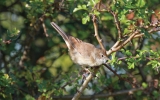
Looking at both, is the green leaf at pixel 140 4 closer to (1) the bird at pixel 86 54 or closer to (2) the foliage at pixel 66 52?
(2) the foliage at pixel 66 52

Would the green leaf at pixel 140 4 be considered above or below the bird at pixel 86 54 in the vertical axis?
above

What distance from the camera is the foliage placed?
2.66 metres

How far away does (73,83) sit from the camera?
306 cm

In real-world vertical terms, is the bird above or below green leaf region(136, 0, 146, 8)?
below

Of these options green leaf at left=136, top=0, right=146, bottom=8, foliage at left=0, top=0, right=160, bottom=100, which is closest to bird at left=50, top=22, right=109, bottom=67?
foliage at left=0, top=0, right=160, bottom=100

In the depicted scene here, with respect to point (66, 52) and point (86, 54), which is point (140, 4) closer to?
point (86, 54)

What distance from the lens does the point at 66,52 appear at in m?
3.85

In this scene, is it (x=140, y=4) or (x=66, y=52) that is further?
(x=66, y=52)

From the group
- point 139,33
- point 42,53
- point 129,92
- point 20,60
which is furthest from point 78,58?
point 42,53

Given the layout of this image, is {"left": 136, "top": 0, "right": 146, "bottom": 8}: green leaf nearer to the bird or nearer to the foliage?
the foliage

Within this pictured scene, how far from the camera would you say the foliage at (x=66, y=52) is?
2658 mm

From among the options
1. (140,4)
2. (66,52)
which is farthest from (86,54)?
(66,52)

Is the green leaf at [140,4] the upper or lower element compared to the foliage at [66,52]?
upper

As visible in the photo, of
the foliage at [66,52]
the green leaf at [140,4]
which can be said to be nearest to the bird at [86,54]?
the foliage at [66,52]
